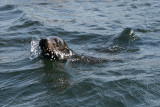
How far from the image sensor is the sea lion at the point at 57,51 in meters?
7.18

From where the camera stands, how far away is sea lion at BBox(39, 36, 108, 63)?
718cm

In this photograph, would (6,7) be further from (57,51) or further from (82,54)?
(57,51)

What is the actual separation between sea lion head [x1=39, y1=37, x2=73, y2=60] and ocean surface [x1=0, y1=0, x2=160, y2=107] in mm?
142

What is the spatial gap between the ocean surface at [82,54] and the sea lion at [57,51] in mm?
123

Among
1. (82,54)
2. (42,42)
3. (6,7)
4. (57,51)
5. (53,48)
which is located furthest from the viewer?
(6,7)

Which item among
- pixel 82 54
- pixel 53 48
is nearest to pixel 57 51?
pixel 53 48

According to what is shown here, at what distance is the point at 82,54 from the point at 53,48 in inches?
46.0

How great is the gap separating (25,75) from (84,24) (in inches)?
222

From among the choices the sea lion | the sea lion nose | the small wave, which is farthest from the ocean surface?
the sea lion nose

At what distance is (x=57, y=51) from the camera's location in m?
7.44

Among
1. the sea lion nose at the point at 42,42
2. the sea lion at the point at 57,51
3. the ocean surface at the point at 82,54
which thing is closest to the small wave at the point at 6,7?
the ocean surface at the point at 82,54

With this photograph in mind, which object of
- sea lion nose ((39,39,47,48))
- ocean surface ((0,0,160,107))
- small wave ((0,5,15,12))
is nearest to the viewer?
ocean surface ((0,0,160,107))

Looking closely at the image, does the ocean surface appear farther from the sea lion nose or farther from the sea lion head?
the sea lion nose

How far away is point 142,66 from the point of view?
7.72 m
